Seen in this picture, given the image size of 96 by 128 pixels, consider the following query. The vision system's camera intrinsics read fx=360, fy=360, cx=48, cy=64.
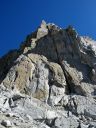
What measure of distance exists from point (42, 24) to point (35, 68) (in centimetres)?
2015

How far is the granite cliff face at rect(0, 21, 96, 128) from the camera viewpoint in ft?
169

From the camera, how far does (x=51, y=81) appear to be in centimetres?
6625

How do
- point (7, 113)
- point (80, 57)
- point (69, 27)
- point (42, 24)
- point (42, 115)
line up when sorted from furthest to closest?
1. point (42, 24)
2. point (69, 27)
3. point (80, 57)
4. point (42, 115)
5. point (7, 113)

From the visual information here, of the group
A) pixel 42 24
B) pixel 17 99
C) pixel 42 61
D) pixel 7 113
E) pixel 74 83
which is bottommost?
pixel 7 113

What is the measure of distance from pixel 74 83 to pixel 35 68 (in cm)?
780

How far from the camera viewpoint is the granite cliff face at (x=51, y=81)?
51612mm

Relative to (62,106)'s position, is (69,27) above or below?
above

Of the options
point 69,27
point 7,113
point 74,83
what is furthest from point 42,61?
point 7,113

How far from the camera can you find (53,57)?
73.3m

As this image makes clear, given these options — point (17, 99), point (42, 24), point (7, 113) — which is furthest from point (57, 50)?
point (7, 113)

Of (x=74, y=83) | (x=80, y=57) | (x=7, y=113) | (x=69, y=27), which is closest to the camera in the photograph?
(x=7, y=113)

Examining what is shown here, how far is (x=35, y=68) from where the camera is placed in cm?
6744

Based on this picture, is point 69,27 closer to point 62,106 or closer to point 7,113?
point 62,106

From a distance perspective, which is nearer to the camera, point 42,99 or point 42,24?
point 42,99
